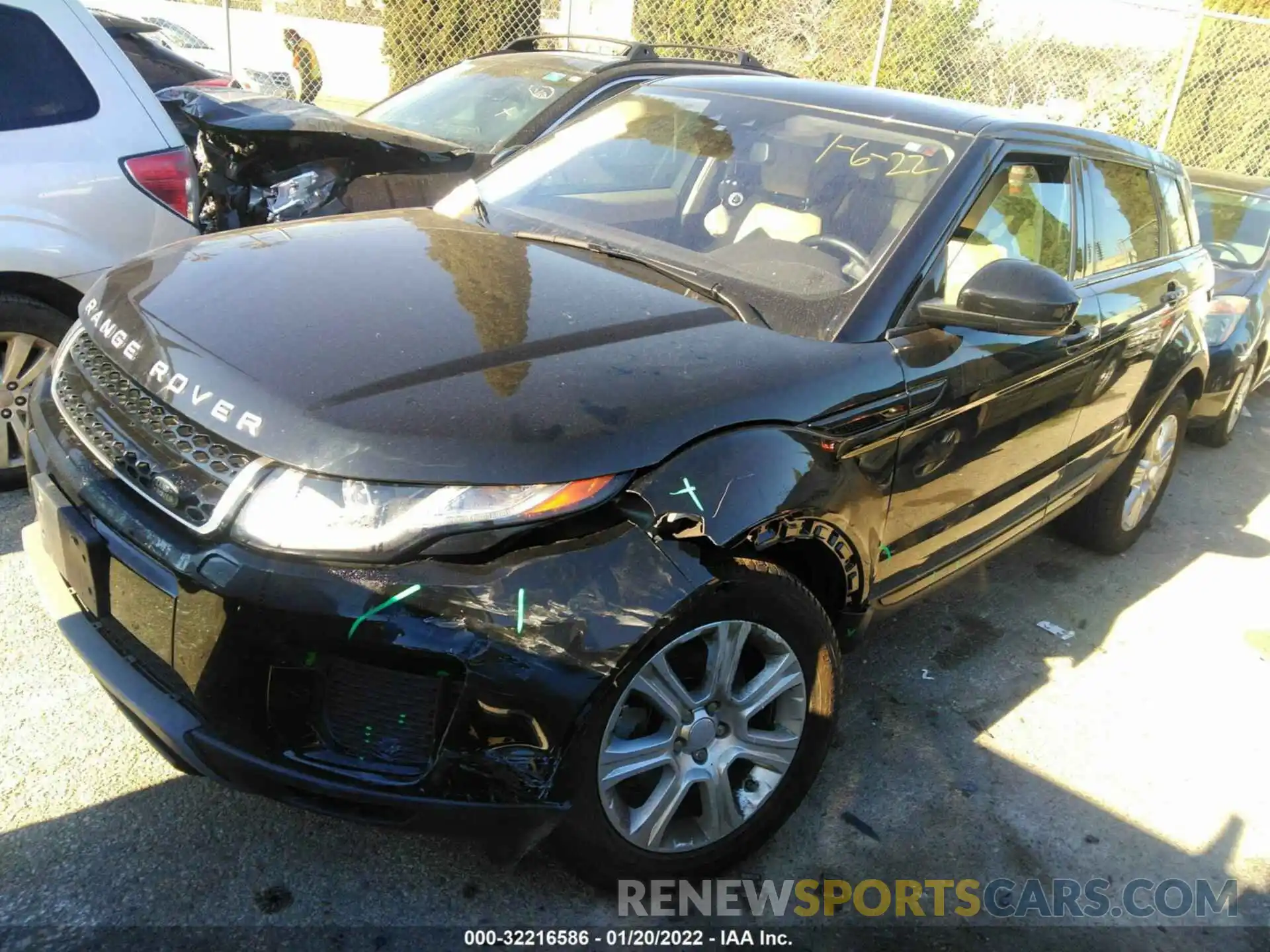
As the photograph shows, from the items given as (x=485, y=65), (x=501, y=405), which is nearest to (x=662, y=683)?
(x=501, y=405)

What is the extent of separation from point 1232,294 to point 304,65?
11.0 m

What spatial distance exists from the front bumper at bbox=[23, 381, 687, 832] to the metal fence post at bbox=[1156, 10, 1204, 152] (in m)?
11.7

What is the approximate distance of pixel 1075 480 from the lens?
159 inches

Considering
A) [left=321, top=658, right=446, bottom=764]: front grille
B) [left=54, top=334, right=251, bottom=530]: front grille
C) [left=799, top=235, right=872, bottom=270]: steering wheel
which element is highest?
[left=799, top=235, right=872, bottom=270]: steering wheel

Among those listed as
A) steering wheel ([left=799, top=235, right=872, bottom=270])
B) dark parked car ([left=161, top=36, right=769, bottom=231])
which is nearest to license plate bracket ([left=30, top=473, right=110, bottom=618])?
steering wheel ([left=799, top=235, right=872, bottom=270])

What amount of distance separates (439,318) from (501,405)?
434 millimetres

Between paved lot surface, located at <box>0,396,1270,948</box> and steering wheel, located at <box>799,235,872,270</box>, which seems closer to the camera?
paved lot surface, located at <box>0,396,1270,948</box>

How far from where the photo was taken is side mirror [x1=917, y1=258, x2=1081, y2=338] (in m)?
2.77

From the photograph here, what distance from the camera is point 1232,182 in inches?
304

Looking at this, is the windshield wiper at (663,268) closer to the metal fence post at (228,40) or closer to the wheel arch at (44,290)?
the wheel arch at (44,290)

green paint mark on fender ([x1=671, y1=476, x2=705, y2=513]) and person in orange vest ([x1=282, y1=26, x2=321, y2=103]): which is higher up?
green paint mark on fender ([x1=671, y1=476, x2=705, y2=513])

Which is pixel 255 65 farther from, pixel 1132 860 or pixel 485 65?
pixel 1132 860

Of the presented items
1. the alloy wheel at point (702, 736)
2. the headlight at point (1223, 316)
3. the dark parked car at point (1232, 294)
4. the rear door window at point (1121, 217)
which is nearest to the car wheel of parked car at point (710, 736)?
the alloy wheel at point (702, 736)

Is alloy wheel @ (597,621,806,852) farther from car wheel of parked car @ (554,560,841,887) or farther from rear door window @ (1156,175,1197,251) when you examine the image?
rear door window @ (1156,175,1197,251)
